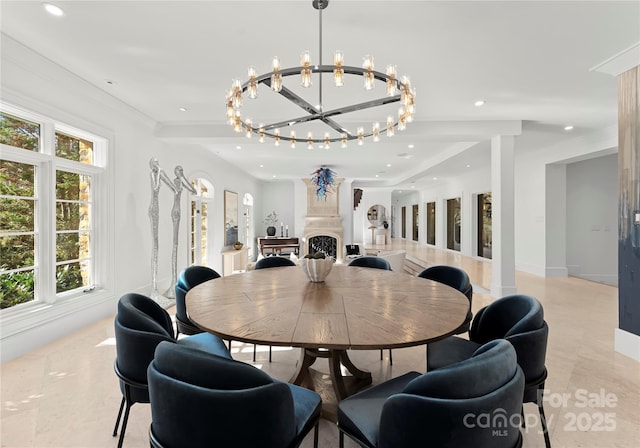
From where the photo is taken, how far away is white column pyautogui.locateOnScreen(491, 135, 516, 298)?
4637mm

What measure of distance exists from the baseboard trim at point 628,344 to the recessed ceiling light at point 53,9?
5.32 metres

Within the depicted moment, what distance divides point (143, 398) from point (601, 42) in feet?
13.5

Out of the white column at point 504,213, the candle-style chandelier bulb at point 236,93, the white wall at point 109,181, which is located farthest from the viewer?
the white column at point 504,213

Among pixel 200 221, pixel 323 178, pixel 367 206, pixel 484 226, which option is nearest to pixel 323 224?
pixel 323 178

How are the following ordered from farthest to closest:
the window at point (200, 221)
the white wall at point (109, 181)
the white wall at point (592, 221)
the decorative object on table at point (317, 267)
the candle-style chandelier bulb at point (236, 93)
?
the white wall at point (592, 221) < the window at point (200, 221) < the white wall at point (109, 181) < the decorative object on table at point (317, 267) < the candle-style chandelier bulb at point (236, 93)

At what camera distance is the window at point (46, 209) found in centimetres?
282

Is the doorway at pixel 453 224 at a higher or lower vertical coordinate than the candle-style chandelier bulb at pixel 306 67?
lower

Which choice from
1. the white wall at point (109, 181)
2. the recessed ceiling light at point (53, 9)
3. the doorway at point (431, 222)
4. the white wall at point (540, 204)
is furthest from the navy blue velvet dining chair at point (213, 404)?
the doorway at point (431, 222)

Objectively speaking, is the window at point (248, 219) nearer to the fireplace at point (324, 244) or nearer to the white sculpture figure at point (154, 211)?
the fireplace at point (324, 244)

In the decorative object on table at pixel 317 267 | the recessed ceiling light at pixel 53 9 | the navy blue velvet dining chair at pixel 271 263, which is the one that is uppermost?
the recessed ceiling light at pixel 53 9

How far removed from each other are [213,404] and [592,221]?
828cm

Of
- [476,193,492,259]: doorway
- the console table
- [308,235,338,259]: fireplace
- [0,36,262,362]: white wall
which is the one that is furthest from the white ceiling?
[308,235,338,259]: fireplace

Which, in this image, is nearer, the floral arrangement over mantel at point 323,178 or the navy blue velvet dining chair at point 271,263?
the navy blue velvet dining chair at point 271,263

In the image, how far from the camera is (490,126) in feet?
14.9
